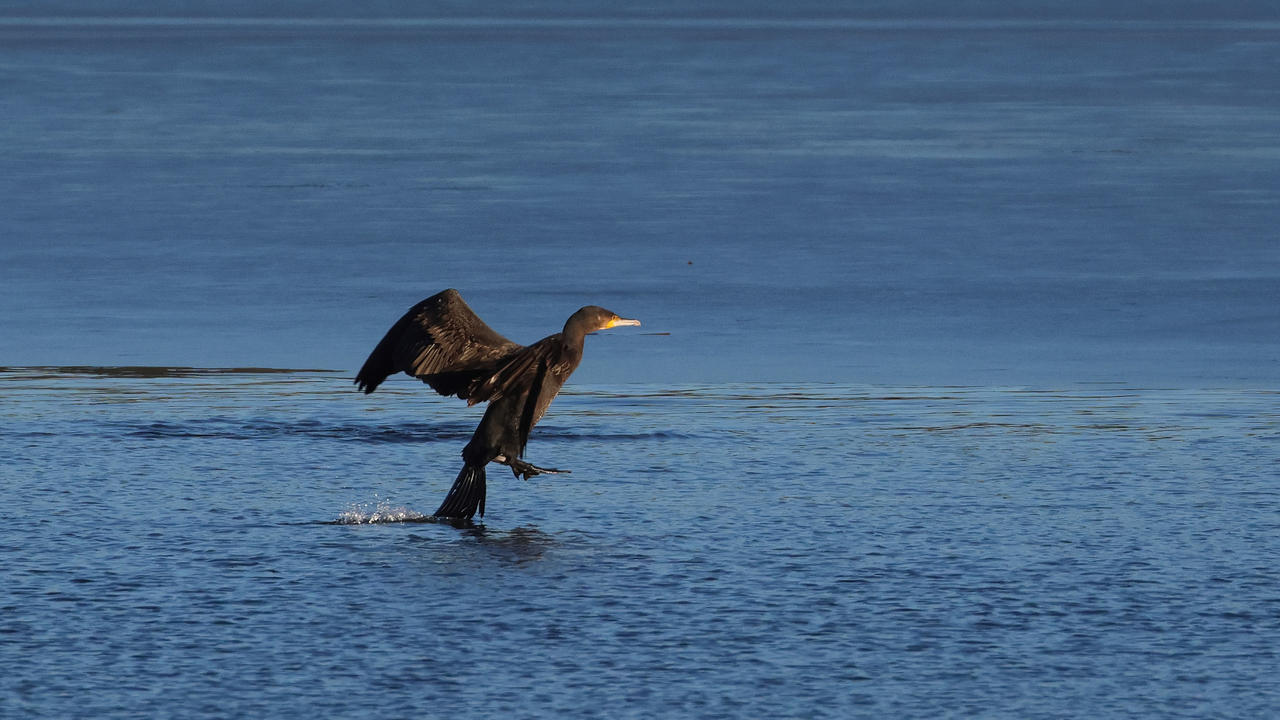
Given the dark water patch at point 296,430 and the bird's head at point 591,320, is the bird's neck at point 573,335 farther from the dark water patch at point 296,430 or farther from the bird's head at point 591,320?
the dark water patch at point 296,430

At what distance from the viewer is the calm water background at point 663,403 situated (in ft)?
21.3

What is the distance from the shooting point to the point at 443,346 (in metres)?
8.72

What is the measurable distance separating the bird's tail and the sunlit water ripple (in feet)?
0.41

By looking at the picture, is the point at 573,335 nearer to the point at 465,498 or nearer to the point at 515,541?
the point at 465,498

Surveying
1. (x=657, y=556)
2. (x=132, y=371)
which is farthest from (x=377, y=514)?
(x=132, y=371)

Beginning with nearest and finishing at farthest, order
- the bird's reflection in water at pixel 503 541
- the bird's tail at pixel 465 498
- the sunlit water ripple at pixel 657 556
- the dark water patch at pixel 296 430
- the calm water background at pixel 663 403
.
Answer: the sunlit water ripple at pixel 657 556, the calm water background at pixel 663 403, the bird's reflection in water at pixel 503 541, the bird's tail at pixel 465 498, the dark water patch at pixel 296 430

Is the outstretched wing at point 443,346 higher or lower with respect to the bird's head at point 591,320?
lower

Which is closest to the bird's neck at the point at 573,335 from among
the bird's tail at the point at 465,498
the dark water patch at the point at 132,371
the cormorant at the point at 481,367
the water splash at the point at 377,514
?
the cormorant at the point at 481,367

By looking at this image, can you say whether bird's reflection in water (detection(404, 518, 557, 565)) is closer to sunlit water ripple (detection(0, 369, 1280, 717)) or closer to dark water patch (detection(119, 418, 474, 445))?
sunlit water ripple (detection(0, 369, 1280, 717))

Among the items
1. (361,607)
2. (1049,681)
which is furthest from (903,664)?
(361,607)

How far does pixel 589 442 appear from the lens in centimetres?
1029

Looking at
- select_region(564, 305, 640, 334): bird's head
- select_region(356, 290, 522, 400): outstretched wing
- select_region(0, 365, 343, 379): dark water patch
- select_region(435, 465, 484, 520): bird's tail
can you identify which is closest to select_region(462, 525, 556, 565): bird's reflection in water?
select_region(435, 465, 484, 520): bird's tail

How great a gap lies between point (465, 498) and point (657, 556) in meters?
1.10

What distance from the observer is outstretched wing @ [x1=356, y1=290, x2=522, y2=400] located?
8.72m
